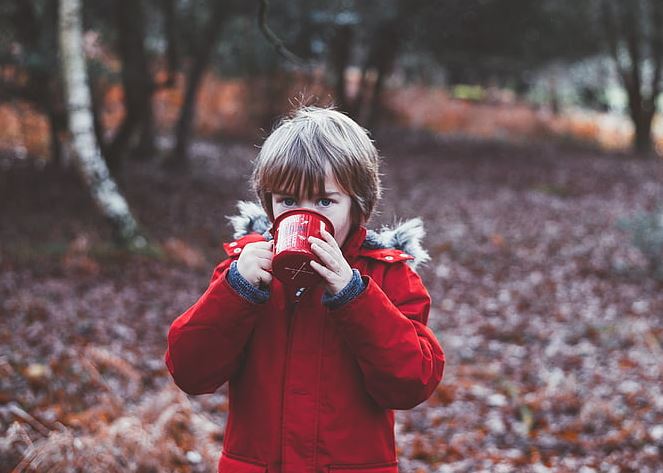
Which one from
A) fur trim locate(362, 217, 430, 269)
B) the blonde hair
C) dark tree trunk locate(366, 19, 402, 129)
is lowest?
fur trim locate(362, 217, 430, 269)

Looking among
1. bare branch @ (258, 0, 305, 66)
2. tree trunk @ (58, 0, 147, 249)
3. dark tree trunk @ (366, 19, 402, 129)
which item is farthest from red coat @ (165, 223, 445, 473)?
dark tree trunk @ (366, 19, 402, 129)

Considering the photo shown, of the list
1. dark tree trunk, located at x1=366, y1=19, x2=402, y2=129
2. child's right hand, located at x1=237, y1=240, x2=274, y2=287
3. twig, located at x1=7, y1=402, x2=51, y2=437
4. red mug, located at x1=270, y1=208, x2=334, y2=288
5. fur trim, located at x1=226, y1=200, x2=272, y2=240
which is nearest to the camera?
red mug, located at x1=270, y1=208, x2=334, y2=288

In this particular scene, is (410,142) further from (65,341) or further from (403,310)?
(403,310)

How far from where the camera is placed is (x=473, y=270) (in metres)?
9.79

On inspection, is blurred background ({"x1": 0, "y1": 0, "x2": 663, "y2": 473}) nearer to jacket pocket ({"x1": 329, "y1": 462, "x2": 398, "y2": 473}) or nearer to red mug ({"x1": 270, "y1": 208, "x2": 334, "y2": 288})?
red mug ({"x1": 270, "y1": 208, "x2": 334, "y2": 288})

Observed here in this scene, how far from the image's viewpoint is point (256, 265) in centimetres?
191

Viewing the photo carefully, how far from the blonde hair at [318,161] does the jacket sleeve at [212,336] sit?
1.05ft

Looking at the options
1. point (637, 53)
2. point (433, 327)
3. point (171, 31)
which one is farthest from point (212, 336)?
point (637, 53)

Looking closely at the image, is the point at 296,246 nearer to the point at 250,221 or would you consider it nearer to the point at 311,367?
the point at 311,367

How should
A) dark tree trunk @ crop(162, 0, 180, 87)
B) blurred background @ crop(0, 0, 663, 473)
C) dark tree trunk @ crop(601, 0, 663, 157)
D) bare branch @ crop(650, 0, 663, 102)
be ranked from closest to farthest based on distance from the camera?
blurred background @ crop(0, 0, 663, 473) < dark tree trunk @ crop(162, 0, 180, 87) < bare branch @ crop(650, 0, 663, 102) < dark tree trunk @ crop(601, 0, 663, 157)

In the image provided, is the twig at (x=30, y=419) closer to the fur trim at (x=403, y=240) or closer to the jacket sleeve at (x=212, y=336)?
the jacket sleeve at (x=212, y=336)

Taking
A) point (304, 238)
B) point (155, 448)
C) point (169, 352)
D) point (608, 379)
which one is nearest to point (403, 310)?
point (304, 238)

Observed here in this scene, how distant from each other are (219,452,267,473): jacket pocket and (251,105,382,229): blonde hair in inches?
30.0

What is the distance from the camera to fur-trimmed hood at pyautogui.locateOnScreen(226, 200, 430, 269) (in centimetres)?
220
